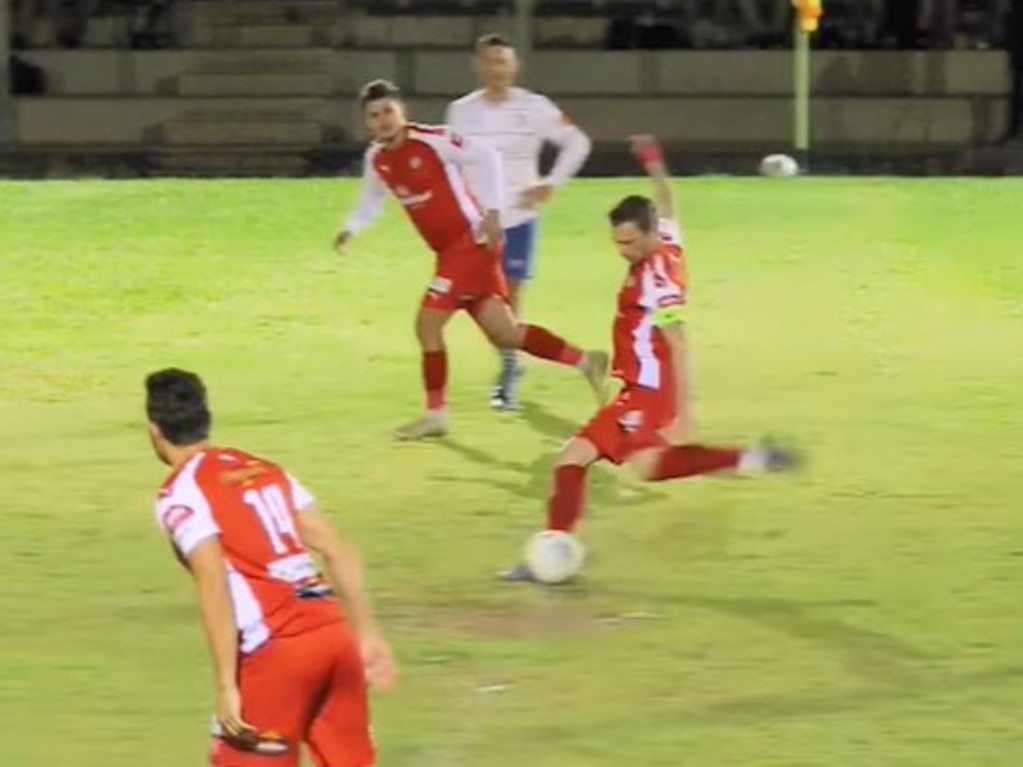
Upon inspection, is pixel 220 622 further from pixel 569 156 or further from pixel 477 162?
pixel 569 156

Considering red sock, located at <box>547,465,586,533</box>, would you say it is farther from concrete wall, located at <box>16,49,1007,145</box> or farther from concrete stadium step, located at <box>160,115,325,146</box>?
concrete wall, located at <box>16,49,1007,145</box>

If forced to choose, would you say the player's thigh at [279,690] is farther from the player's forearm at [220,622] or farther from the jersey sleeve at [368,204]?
the jersey sleeve at [368,204]

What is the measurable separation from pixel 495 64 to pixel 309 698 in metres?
8.68

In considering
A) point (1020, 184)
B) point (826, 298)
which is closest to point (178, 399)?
point (826, 298)

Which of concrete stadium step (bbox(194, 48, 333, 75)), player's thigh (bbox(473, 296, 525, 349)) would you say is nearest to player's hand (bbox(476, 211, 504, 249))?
player's thigh (bbox(473, 296, 525, 349))

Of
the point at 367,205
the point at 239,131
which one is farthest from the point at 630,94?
the point at 367,205

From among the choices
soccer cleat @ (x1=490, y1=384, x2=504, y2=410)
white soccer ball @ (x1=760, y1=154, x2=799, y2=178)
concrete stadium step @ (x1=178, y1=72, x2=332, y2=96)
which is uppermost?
soccer cleat @ (x1=490, y1=384, x2=504, y2=410)

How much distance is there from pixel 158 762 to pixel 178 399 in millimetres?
1924

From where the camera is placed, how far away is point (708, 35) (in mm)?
38156

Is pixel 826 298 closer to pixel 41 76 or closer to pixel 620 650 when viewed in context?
pixel 620 650

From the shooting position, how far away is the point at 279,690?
6227 mm

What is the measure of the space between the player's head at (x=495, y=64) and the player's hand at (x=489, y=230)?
1.46 m

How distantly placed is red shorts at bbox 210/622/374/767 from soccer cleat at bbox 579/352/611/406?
718cm

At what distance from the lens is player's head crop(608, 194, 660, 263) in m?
10.4
